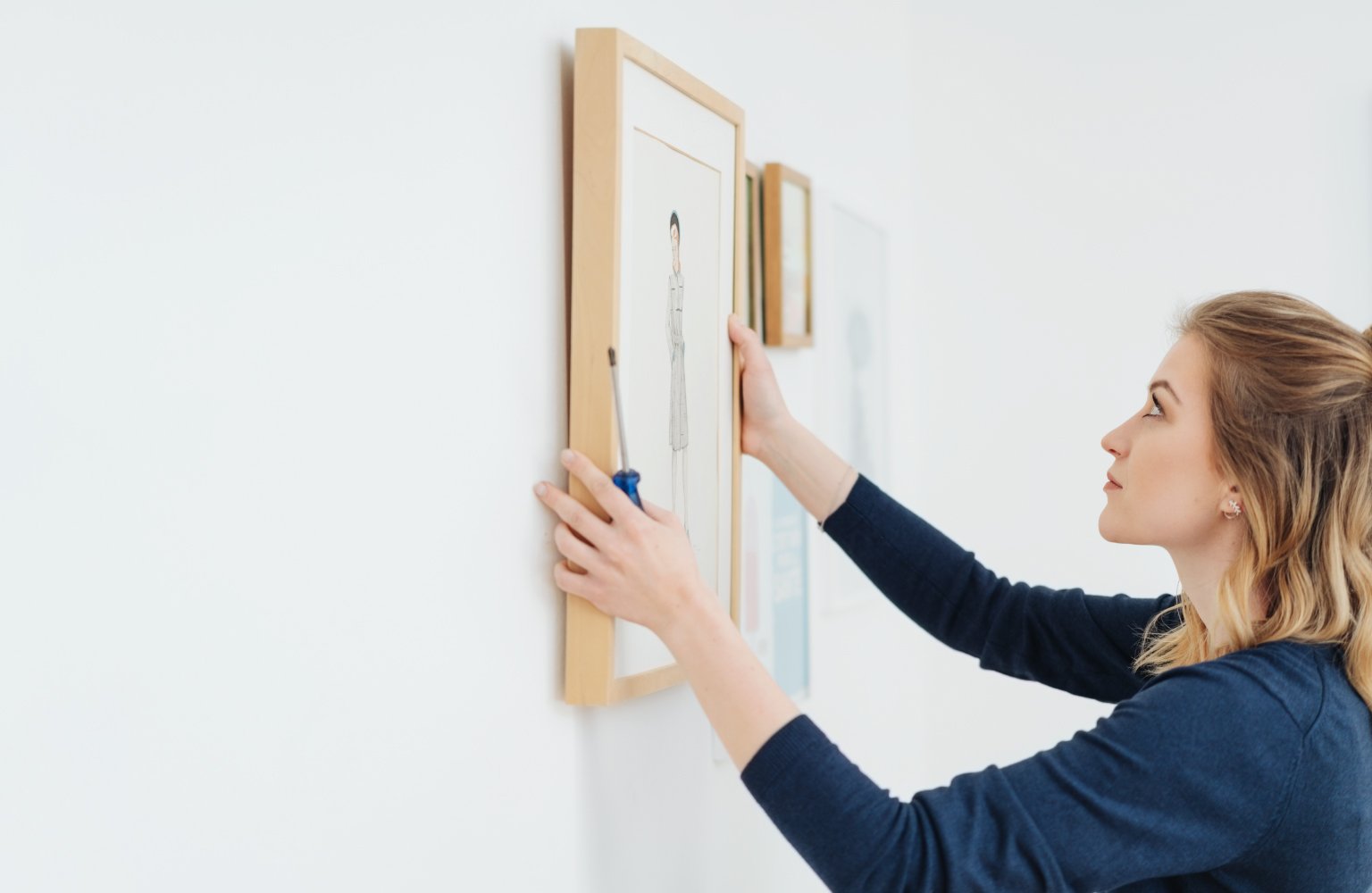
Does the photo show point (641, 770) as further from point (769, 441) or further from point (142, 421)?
point (142, 421)

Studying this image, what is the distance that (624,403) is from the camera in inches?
44.8

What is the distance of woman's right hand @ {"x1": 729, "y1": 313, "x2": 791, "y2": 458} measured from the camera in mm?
1362

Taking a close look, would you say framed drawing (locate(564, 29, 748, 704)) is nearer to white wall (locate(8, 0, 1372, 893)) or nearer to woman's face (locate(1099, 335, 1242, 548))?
white wall (locate(8, 0, 1372, 893))

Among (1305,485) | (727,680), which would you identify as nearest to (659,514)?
(727,680)

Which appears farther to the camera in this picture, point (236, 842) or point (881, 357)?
point (881, 357)

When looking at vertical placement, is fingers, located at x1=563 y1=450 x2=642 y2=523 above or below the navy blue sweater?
above

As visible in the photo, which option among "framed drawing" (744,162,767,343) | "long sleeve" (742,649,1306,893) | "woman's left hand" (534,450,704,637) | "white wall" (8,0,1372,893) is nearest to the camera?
"white wall" (8,0,1372,893)

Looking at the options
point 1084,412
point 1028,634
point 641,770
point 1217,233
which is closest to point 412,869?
point 641,770

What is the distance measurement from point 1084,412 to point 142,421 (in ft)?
6.20

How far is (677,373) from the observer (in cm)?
124

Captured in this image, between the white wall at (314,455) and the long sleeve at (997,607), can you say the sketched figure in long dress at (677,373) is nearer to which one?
the white wall at (314,455)

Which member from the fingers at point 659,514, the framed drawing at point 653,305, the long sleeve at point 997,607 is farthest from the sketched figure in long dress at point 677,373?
the long sleeve at point 997,607

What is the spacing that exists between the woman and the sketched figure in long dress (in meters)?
0.13

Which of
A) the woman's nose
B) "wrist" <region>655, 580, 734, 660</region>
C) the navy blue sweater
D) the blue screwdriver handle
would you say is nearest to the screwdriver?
the blue screwdriver handle
